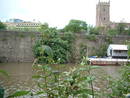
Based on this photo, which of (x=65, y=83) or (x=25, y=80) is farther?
(x=25, y=80)

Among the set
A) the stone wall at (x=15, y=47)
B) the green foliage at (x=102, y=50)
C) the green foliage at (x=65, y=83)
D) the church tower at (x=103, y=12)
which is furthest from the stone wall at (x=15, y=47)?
the church tower at (x=103, y=12)

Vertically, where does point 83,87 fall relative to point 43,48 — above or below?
below

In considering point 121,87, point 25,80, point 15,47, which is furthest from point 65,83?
point 15,47

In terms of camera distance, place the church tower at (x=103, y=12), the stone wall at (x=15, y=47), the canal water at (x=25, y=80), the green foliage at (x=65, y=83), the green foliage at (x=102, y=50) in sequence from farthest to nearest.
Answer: the church tower at (x=103, y=12) → the green foliage at (x=102, y=50) → the stone wall at (x=15, y=47) → the canal water at (x=25, y=80) → the green foliage at (x=65, y=83)


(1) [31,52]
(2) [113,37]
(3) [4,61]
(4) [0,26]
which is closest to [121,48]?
(2) [113,37]

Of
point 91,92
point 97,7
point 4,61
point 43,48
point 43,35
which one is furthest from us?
point 97,7

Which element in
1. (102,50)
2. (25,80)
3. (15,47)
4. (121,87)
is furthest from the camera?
(102,50)

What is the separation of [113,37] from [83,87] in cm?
3001

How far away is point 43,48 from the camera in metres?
1.57

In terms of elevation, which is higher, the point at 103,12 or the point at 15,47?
the point at 103,12

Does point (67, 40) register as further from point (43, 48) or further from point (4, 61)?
point (43, 48)

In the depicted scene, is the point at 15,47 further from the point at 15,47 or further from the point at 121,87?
the point at 121,87

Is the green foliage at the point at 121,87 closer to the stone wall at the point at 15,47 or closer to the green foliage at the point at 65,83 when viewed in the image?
the green foliage at the point at 65,83

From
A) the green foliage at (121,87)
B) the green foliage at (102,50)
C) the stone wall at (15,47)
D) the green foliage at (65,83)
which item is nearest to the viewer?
the green foliage at (65,83)
